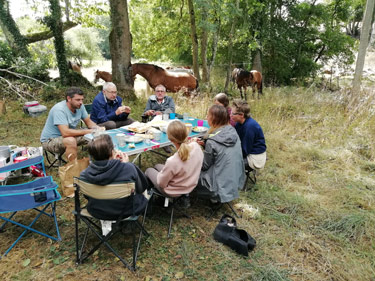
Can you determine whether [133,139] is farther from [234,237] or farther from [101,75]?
[101,75]

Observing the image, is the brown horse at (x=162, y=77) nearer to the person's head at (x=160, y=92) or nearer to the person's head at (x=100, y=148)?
the person's head at (x=160, y=92)

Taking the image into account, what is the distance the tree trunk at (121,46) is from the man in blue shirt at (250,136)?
5.59 metres

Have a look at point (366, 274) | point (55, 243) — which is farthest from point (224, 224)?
point (55, 243)

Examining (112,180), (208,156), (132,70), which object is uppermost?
(132,70)

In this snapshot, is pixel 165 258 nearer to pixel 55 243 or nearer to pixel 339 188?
pixel 55 243

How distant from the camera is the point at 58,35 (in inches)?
374

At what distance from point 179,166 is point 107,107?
258cm

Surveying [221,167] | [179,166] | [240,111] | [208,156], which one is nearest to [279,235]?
[221,167]

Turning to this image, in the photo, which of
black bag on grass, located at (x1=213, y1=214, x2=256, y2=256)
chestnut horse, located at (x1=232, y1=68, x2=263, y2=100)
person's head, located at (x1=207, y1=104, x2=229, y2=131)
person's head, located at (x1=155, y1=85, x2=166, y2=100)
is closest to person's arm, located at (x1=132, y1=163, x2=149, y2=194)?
black bag on grass, located at (x1=213, y1=214, x2=256, y2=256)

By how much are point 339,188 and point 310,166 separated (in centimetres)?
77

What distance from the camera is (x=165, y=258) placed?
2584 mm

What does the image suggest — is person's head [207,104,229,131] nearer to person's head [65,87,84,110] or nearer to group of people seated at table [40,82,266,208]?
group of people seated at table [40,82,266,208]

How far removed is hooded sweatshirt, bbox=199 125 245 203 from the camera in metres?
3.04

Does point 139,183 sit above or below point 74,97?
below
